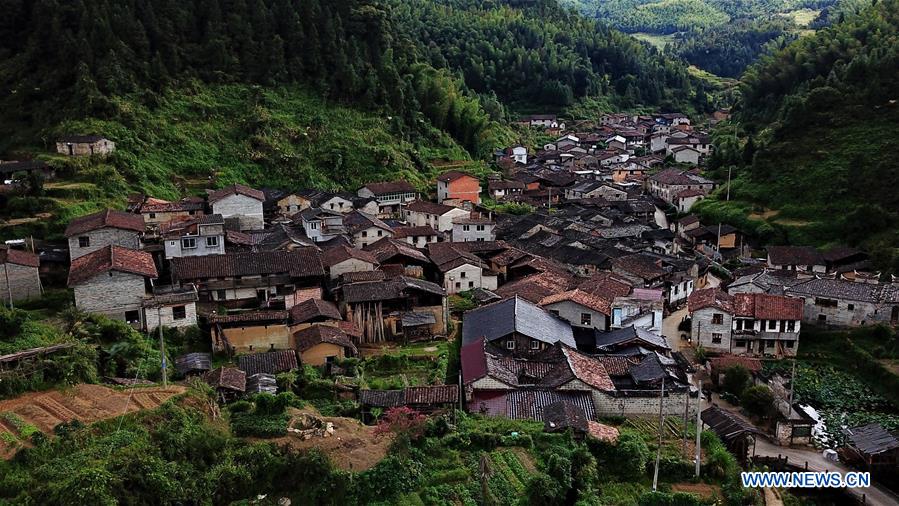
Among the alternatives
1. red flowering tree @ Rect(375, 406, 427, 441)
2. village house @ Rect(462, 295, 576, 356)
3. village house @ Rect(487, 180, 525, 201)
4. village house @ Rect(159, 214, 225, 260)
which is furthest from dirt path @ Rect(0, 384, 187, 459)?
village house @ Rect(487, 180, 525, 201)

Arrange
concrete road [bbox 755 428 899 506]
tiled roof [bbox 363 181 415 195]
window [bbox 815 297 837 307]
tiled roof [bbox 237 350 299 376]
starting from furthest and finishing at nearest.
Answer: tiled roof [bbox 363 181 415 195] → window [bbox 815 297 837 307] → tiled roof [bbox 237 350 299 376] → concrete road [bbox 755 428 899 506]

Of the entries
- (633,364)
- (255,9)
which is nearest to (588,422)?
(633,364)

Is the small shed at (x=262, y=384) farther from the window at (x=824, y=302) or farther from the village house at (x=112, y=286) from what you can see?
the window at (x=824, y=302)

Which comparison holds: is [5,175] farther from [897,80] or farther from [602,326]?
[897,80]

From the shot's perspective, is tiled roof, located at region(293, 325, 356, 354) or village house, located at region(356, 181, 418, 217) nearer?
tiled roof, located at region(293, 325, 356, 354)

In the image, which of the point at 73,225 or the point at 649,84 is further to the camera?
the point at 649,84

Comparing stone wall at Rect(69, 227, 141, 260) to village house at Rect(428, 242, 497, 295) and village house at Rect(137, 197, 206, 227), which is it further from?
village house at Rect(428, 242, 497, 295)

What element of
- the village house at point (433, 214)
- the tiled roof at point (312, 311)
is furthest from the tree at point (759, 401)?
the village house at point (433, 214)
